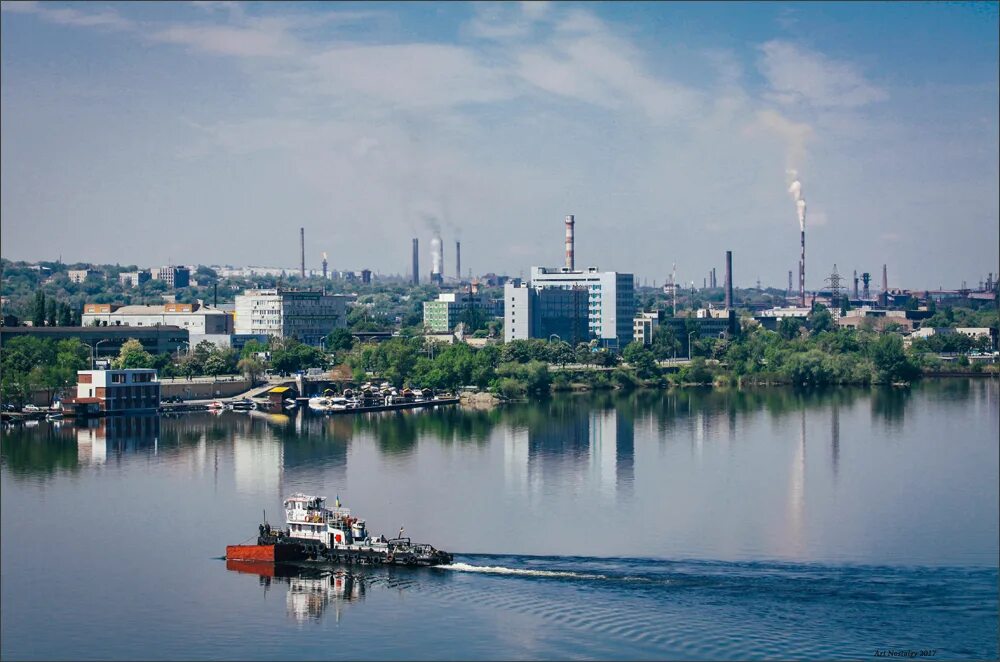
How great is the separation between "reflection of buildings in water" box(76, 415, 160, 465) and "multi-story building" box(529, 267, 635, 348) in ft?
45.1

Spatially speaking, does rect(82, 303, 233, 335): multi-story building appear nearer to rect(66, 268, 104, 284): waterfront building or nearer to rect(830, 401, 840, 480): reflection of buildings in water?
rect(830, 401, 840, 480): reflection of buildings in water

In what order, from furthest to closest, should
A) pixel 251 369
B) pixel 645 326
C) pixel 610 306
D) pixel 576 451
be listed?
pixel 645 326, pixel 610 306, pixel 251 369, pixel 576 451

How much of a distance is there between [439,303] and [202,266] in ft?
77.1

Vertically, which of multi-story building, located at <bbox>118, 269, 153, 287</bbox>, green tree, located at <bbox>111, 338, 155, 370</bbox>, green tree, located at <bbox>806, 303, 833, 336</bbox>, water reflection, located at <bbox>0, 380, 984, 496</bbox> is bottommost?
water reflection, located at <bbox>0, 380, 984, 496</bbox>

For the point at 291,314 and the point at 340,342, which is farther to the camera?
the point at 291,314

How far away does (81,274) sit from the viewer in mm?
42688

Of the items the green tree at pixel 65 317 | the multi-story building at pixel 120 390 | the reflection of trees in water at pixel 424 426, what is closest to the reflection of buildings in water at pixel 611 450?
the reflection of trees in water at pixel 424 426

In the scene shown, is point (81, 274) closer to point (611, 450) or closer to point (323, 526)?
point (611, 450)

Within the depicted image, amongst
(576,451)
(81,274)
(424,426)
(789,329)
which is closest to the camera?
(576,451)

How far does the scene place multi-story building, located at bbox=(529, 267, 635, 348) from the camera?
2766 cm

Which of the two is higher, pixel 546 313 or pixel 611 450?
pixel 546 313

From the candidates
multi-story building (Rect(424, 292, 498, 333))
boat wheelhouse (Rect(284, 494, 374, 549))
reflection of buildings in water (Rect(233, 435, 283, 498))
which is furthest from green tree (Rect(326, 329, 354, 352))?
boat wheelhouse (Rect(284, 494, 374, 549))

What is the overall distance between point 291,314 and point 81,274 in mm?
19171

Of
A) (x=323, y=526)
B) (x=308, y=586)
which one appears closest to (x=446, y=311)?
(x=323, y=526)
